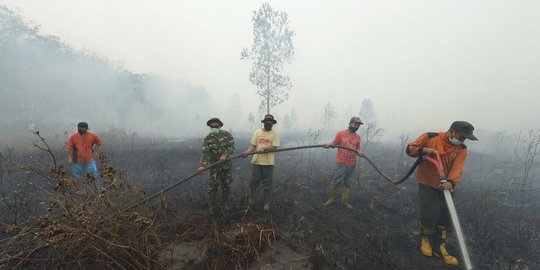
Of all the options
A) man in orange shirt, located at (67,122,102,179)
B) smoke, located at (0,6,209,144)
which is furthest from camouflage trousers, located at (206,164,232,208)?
smoke, located at (0,6,209,144)

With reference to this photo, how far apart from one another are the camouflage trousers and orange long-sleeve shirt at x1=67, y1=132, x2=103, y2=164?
3.05 metres

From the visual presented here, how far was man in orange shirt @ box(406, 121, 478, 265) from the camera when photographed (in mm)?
3584

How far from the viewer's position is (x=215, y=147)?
16.5 ft

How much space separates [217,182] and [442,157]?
3630 millimetres

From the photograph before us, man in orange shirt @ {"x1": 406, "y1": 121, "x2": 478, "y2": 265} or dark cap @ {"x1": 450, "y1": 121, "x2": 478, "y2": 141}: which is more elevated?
dark cap @ {"x1": 450, "y1": 121, "x2": 478, "y2": 141}

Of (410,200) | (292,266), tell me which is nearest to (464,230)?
(410,200)

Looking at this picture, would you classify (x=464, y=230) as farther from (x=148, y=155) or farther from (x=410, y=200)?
(x=148, y=155)

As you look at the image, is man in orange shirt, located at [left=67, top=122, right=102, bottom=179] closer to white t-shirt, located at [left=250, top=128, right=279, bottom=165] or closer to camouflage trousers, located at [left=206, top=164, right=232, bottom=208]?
camouflage trousers, located at [left=206, top=164, right=232, bottom=208]

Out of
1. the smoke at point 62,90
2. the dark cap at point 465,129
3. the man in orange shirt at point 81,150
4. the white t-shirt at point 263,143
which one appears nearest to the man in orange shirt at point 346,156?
the white t-shirt at point 263,143

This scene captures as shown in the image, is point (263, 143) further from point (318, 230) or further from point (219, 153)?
point (318, 230)

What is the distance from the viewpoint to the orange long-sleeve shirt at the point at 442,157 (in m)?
3.60

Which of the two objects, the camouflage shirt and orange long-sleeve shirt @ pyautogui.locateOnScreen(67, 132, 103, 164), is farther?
orange long-sleeve shirt @ pyautogui.locateOnScreen(67, 132, 103, 164)

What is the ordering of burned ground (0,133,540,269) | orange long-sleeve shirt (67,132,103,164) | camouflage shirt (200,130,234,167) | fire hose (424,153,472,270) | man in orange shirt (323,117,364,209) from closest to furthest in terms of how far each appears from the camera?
fire hose (424,153,472,270) < burned ground (0,133,540,269) < camouflage shirt (200,130,234,167) < man in orange shirt (323,117,364,209) < orange long-sleeve shirt (67,132,103,164)

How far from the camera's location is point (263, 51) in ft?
64.1
